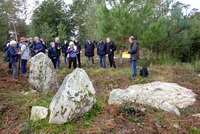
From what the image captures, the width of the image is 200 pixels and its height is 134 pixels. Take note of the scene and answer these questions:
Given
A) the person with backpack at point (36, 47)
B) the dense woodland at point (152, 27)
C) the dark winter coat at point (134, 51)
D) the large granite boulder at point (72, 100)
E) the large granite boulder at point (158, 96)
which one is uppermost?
the dense woodland at point (152, 27)

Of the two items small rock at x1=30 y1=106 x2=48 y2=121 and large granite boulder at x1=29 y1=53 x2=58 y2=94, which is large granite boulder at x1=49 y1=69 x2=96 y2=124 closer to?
small rock at x1=30 y1=106 x2=48 y2=121

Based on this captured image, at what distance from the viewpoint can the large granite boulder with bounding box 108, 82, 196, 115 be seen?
3869 millimetres

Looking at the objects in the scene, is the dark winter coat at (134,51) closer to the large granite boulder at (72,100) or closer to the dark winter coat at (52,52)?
the large granite boulder at (72,100)

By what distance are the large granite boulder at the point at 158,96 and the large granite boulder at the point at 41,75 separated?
219 centimetres

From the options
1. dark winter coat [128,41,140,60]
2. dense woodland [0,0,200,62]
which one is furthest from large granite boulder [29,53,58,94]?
dense woodland [0,0,200,62]

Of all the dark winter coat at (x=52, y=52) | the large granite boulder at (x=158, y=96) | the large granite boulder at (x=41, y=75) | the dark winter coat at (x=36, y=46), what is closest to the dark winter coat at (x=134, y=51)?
the large granite boulder at (x=158, y=96)

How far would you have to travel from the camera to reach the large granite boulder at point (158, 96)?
387 centimetres

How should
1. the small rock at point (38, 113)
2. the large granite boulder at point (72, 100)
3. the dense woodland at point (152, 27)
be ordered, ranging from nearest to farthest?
the large granite boulder at point (72, 100), the small rock at point (38, 113), the dense woodland at point (152, 27)

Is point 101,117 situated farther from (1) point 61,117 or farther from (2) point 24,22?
(2) point 24,22

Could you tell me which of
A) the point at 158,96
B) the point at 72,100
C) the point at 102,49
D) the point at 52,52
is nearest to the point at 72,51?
the point at 52,52

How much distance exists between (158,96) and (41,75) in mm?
3615

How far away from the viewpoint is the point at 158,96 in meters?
4.72

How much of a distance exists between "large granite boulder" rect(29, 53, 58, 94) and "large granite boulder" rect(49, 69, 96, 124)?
2235 mm

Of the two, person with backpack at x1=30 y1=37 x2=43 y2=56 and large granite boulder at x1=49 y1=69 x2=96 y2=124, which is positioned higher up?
person with backpack at x1=30 y1=37 x2=43 y2=56
